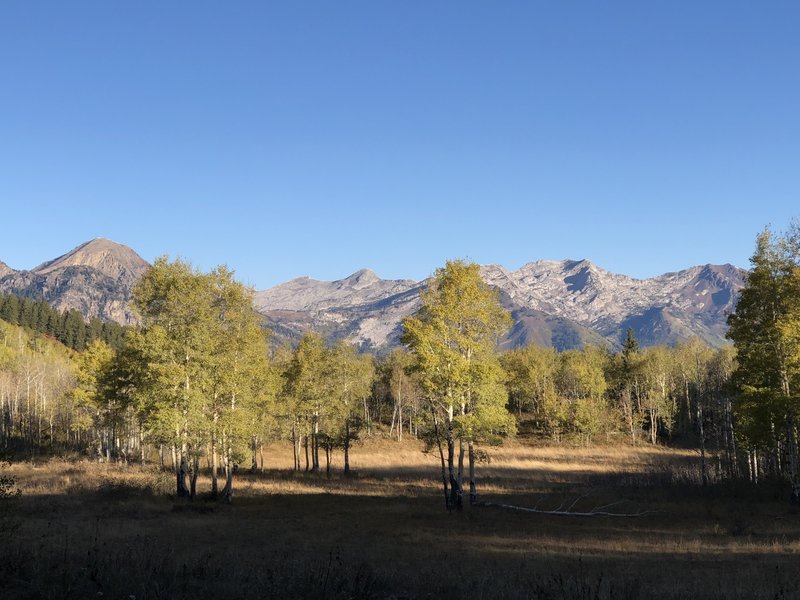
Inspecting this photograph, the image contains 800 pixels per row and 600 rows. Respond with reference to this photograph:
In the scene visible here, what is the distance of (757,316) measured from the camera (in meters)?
36.2

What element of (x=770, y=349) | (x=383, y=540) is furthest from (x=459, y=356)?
(x=770, y=349)

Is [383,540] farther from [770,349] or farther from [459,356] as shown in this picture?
[770,349]

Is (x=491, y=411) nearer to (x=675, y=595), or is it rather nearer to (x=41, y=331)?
(x=675, y=595)

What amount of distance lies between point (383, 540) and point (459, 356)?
11.9 m

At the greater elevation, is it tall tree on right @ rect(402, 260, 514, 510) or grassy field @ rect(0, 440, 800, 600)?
tall tree on right @ rect(402, 260, 514, 510)

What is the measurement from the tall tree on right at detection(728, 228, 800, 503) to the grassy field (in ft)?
14.5

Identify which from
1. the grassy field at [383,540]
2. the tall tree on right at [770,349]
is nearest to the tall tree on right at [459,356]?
the grassy field at [383,540]

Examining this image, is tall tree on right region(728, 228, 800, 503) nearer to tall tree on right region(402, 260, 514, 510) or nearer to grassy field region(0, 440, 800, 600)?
grassy field region(0, 440, 800, 600)

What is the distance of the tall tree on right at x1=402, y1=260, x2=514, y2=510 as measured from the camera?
33.2 meters

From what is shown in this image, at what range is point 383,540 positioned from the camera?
2530cm

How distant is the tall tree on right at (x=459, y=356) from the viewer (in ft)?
109

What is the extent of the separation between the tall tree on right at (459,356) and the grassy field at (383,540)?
4814mm

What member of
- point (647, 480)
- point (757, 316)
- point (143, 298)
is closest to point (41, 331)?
point (143, 298)

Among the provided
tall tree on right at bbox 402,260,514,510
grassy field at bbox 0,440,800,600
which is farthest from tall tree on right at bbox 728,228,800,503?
tall tree on right at bbox 402,260,514,510
